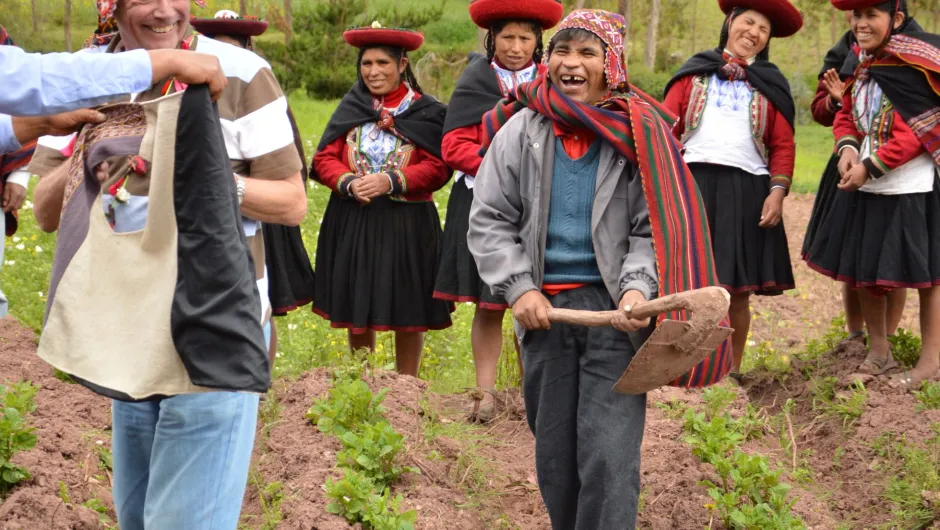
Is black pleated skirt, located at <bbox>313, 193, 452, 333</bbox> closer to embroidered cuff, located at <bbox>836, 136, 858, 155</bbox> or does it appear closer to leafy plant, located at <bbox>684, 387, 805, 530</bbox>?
leafy plant, located at <bbox>684, 387, 805, 530</bbox>

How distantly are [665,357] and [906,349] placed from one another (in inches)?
Result: 131

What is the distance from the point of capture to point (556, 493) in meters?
3.79

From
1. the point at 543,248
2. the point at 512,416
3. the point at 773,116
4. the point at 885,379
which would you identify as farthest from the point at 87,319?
the point at 885,379

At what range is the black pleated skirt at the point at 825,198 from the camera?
6199mm

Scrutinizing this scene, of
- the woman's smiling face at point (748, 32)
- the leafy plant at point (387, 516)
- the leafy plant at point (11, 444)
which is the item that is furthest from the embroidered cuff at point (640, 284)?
the woman's smiling face at point (748, 32)

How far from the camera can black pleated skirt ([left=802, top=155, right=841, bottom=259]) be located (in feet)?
20.3

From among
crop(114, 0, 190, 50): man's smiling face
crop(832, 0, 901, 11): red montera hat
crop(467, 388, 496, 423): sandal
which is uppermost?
crop(114, 0, 190, 50): man's smiling face

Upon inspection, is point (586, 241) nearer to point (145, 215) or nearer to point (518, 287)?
point (518, 287)

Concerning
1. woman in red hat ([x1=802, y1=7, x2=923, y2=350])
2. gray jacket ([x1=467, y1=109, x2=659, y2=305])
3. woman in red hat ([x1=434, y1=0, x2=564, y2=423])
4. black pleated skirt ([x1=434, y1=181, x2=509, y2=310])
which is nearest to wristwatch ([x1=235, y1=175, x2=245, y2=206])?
gray jacket ([x1=467, y1=109, x2=659, y2=305])

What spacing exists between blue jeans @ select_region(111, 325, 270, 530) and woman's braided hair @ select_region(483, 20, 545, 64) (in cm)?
317

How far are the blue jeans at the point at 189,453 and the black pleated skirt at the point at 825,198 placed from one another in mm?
4280

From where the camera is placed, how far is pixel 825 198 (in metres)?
6.27

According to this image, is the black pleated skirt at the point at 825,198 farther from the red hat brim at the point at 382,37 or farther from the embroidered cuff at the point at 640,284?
the embroidered cuff at the point at 640,284

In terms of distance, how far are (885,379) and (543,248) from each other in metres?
3.07
